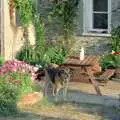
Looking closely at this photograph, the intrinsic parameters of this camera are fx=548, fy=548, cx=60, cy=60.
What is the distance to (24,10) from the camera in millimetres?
13531

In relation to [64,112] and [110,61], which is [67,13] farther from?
[64,112]

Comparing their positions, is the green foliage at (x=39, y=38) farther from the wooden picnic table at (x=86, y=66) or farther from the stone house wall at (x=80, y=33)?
the wooden picnic table at (x=86, y=66)

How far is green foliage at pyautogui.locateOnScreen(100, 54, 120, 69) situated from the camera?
12.7 metres

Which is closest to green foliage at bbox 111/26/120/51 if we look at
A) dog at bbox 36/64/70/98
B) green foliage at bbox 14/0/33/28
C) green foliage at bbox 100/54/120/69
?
green foliage at bbox 100/54/120/69

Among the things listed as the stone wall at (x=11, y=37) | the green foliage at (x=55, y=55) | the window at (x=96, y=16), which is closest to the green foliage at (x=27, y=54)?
the stone wall at (x=11, y=37)

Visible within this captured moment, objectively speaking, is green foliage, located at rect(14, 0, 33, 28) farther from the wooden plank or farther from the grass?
the grass

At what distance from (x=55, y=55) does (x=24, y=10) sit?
53.2 inches

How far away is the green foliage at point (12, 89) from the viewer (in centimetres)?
925

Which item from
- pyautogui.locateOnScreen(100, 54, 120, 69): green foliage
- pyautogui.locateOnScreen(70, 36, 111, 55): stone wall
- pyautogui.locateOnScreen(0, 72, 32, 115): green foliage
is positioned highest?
pyautogui.locateOnScreen(70, 36, 111, 55): stone wall

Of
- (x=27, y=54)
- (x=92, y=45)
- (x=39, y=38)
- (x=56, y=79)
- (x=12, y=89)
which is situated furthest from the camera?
(x=39, y=38)

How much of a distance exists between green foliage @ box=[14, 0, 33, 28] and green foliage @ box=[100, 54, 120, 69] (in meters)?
2.10

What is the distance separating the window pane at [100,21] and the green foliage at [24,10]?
1.63 m

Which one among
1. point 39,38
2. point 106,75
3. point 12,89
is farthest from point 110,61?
point 12,89

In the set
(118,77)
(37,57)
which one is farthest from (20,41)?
(118,77)
